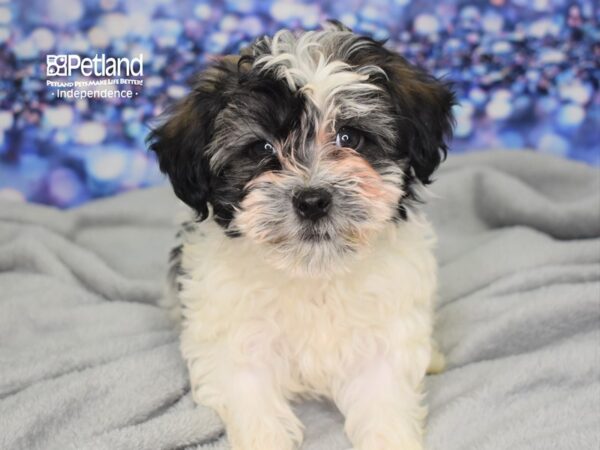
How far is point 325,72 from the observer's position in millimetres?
2121

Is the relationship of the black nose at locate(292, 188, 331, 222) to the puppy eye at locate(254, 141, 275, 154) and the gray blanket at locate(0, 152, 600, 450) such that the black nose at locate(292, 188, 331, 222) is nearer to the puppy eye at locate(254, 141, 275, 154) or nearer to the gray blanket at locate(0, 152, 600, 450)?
the puppy eye at locate(254, 141, 275, 154)

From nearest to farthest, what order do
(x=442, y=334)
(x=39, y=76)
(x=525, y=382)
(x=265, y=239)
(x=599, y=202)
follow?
→ (x=265, y=239) → (x=525, y=382) → (x=442, y=334) → (x=599, y=202) → (x=39, y=76)

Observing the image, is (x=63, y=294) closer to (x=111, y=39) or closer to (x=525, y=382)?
(x=111, y=39)

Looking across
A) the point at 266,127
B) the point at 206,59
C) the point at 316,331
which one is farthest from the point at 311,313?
the point at 206,59

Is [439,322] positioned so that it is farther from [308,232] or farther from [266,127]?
[266,127]

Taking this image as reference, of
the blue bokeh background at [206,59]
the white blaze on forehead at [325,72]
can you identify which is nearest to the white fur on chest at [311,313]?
the white blaze on forehead at [325,72]

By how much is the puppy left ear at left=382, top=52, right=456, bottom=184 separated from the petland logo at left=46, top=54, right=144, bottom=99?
6.70 feet

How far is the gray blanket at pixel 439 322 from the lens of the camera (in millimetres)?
2389

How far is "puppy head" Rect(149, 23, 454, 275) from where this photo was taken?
2090 mm

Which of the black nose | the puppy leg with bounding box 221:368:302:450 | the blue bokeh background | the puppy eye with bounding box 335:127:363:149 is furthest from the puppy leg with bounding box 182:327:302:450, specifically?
the blue bokeh background

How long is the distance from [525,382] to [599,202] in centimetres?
127

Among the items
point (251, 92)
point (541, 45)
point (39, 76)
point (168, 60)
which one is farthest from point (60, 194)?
point (541, 45)

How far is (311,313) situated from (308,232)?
0.38 metres

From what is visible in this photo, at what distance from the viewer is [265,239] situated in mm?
2104
